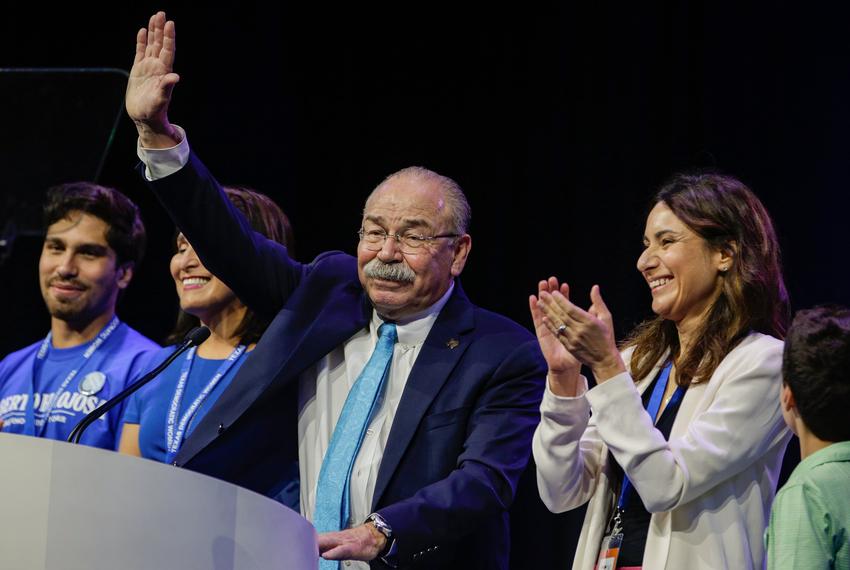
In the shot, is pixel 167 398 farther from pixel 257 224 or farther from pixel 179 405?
pixel 257 224

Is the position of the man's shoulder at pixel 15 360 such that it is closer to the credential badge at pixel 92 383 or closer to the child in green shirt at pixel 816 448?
the credential badge at pixel 92 383

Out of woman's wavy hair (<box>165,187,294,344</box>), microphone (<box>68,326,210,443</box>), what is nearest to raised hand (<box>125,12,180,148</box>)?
microphone (<box>68,326,210,443</box>)

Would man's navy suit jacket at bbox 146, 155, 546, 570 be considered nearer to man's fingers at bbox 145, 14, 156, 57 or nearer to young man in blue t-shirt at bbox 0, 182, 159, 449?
man's fingers at bbox 145, 14, 156, 57

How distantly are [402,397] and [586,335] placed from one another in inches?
29.1

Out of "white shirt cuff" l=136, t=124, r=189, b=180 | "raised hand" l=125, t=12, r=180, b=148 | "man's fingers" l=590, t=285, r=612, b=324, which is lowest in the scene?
"man's fingers" l=590, t=285, r=612, b=324

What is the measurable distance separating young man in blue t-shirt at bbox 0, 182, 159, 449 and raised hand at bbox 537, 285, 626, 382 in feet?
6.93

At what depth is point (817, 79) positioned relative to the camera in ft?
13.1

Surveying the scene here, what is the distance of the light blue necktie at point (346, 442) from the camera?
3184 mm

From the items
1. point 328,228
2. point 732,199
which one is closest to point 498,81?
point 328,228

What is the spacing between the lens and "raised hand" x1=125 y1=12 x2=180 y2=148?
10.4ft

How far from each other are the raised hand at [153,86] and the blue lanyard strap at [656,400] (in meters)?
1.46

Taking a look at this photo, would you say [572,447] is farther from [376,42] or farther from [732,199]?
[376,42]

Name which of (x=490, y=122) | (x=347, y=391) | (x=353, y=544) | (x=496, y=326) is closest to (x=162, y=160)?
(x=347, y=391)

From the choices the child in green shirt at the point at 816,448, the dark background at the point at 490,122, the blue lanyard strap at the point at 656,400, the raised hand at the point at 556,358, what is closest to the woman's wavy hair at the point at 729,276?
the blue lanyard strap at the point at 656,400
